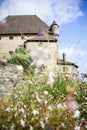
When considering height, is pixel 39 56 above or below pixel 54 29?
below

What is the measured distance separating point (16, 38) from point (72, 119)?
148ft

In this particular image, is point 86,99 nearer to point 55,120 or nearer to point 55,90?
point 55,90

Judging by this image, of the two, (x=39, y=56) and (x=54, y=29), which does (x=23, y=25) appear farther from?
(x=39, y=56)

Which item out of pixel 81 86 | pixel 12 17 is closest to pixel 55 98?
pixel 81 86

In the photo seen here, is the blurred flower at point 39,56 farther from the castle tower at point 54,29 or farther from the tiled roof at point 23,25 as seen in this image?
the castle tower at point 54,29

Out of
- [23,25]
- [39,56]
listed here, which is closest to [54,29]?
[23,25]

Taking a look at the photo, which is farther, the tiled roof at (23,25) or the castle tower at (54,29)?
the tiled roof at (23,25)

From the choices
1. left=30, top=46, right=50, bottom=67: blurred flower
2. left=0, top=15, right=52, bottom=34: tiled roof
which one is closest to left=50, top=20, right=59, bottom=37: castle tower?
left=0, top=15, right=52, bottom=34: tiled roof

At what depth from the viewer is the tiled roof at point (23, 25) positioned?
49594 millimetres

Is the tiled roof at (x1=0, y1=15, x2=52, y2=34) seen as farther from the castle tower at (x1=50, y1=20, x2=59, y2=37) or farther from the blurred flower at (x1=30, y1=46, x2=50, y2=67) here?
the blurred flower at (x1=30, y1=46, x2=50, y2=67)

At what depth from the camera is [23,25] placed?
167 ft

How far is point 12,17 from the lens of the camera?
5328 centimetres

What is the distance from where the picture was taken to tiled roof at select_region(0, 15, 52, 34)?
1953 inches

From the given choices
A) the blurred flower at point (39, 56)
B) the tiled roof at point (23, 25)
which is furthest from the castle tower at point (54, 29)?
the blurred flower at point (39, 56)
